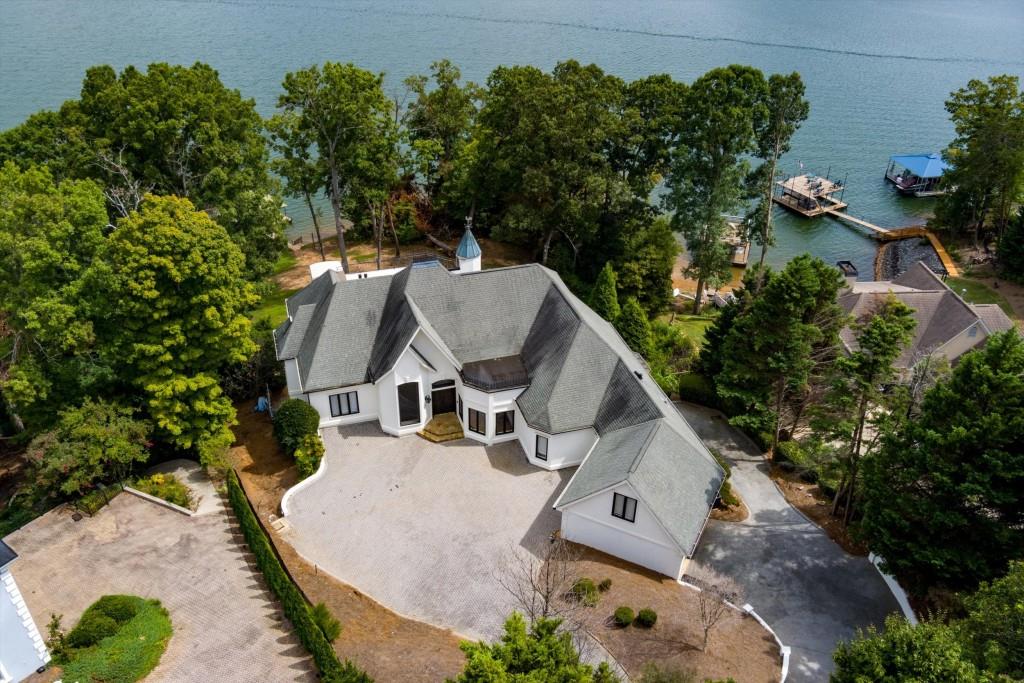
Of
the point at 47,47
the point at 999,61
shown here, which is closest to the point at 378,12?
the point at 47,47

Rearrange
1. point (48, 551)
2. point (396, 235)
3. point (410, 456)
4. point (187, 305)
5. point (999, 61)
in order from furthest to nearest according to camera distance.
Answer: point (999, 61) < point (396, 235) < point (410, 456) < point (187, 305) < point (48, 551)

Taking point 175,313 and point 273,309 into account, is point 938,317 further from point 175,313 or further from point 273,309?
point 175,313

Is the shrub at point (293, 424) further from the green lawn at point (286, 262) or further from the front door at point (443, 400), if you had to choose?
the green lawn at point (286, 262)

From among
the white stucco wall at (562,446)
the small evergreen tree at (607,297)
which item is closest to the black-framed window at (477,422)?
the white stucco wall at (562,446)

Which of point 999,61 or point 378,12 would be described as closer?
point 999,61

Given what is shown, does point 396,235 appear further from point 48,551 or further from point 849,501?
point 849,501
